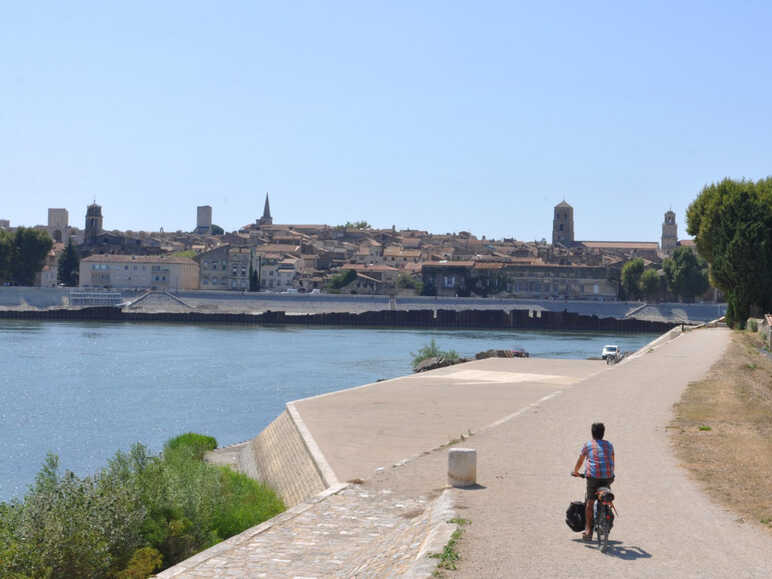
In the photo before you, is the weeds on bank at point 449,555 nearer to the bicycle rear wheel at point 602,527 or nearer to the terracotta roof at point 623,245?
the bicycle rear wheel at point 602,527

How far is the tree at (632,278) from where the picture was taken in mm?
117594

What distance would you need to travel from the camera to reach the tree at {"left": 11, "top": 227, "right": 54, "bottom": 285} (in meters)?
116

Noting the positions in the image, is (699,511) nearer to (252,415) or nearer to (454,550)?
(454,550)

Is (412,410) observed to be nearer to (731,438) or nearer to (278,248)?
(731,438)

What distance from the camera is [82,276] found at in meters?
124

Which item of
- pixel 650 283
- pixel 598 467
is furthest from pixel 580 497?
pixel 650 283

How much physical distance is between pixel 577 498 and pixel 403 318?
91128 mm

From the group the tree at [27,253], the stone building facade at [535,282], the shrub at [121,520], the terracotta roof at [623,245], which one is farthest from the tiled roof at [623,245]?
the shrub at [121,520]

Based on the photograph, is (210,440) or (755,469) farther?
(210,440)

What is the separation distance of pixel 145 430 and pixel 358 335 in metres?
54.4

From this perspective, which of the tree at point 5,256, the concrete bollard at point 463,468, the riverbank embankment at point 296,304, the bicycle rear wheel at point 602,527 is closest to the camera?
the bicycle rear wheel at point 602,527

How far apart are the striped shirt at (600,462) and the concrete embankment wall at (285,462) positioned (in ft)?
19.0

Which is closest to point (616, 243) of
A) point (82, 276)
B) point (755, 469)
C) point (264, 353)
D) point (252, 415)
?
point (82, 276)

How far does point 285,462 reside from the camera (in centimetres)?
1819
